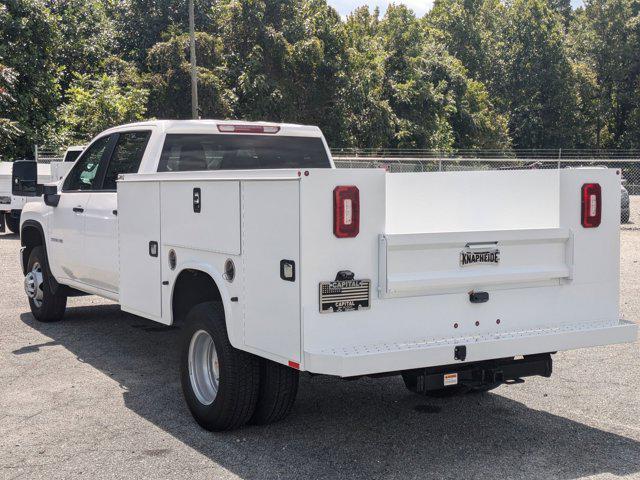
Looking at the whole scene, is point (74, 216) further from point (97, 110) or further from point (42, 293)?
point (97, 110)

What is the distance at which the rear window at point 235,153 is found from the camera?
7441 millimetres

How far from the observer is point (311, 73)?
3919 cm

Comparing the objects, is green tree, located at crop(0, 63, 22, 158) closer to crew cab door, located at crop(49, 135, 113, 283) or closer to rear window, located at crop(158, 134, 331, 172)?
crew cab door, located at crop(49, 135, 113, 283)

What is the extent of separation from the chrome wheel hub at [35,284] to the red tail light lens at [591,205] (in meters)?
6.14

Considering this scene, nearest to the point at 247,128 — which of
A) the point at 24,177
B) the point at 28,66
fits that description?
the point at 24,177

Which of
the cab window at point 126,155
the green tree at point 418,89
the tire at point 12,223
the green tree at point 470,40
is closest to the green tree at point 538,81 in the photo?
the green tree at point 470,40

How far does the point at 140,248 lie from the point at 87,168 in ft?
6.93

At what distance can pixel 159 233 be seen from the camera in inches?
247

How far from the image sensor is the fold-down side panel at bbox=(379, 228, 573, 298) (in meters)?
4.92

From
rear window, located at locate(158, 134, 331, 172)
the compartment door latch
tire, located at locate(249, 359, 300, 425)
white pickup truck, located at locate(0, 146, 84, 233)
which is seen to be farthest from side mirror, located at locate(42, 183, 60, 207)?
white pickup truck, located at locate(0, 146, 84, 233)

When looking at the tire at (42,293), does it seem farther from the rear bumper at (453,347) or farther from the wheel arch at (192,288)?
the rear bumper at (453,347)

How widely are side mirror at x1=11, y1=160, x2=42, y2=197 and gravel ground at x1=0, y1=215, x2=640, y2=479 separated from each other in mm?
1603

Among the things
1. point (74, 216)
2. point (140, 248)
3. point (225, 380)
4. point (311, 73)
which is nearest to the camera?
point (225, 380)

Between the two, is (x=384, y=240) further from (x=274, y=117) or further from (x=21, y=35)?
(x=274, y=117)
